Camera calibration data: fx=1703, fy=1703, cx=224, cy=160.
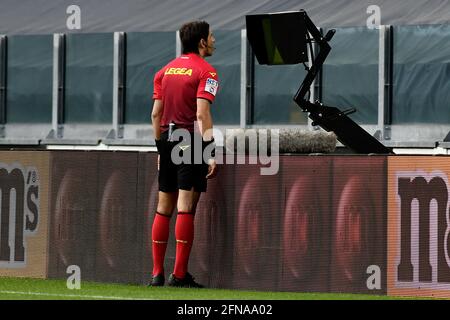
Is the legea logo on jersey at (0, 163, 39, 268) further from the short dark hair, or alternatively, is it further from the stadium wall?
the short dark hair

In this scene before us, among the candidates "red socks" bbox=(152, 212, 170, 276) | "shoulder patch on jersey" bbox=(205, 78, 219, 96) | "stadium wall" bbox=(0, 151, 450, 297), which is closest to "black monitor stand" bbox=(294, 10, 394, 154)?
"stadium wall" bbox=(0, 151, 450, 297)

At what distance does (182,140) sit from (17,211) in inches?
72.0

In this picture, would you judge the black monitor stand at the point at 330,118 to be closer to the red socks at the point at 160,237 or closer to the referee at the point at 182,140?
the referee at the point at 182,140

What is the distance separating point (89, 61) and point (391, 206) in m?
10.9

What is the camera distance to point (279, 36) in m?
12.6

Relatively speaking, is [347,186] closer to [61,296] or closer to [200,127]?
[200,127]

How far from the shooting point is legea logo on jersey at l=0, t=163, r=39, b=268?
13.2 m

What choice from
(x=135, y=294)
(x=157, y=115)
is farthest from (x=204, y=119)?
(x=135, y=294)

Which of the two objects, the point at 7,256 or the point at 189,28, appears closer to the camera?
the point at 189,28

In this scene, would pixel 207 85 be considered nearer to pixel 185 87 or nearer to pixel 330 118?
pixel 185 87

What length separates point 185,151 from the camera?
12.1m

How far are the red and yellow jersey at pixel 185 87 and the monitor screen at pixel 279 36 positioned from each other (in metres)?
0.55
